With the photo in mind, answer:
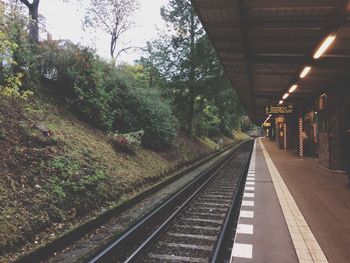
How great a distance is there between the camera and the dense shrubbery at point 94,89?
13328 mm

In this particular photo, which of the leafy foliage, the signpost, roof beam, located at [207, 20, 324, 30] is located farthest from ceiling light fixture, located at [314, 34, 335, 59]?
the signpost

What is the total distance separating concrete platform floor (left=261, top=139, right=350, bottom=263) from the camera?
5758 millimetres

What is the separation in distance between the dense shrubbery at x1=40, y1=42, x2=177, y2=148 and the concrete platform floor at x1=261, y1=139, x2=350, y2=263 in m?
7.42

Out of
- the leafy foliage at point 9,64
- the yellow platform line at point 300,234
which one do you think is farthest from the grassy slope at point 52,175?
the yellow platform line at point 300,234

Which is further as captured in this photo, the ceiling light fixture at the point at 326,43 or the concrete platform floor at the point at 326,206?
the ceiling light fixture at the point at 326,43

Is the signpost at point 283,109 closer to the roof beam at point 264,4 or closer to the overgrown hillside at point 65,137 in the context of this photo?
the overgrown hillside at point 65,137

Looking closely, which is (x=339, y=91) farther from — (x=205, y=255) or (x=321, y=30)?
(x=205, y=255)

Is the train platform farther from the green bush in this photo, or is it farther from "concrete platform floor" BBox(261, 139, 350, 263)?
the green bush

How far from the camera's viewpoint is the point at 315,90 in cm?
1716

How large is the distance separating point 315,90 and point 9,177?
49.1 ft

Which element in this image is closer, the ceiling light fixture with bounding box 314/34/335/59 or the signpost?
the ceiling light fixture with bounding box 314/34/335/59

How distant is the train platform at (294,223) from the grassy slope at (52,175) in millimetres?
3773

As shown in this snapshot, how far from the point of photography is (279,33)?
8.26 m

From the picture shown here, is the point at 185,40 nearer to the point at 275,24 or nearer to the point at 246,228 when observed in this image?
the point at 275,24
